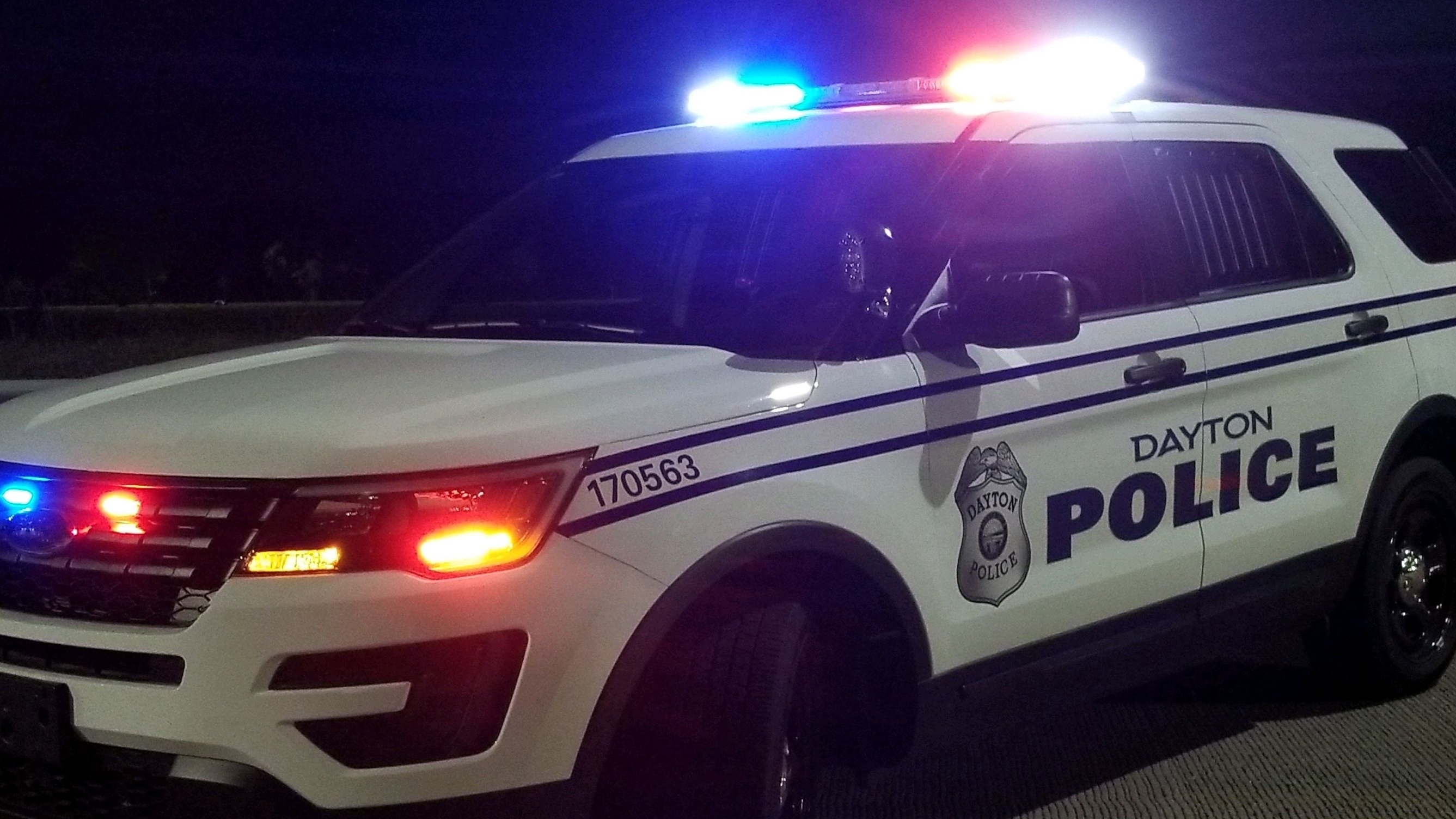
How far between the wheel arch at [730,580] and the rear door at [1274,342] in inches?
50.0

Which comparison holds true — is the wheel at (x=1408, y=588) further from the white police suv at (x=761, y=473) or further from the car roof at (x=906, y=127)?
the car roof at (x=906, y=127)

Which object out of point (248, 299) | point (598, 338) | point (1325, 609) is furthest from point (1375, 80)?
point (598, 338)

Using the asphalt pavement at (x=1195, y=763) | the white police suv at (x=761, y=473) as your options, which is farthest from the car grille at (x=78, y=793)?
the asphalt pavement at (x=1195, y=763)

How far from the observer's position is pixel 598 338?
3941mm

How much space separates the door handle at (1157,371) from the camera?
4.30m

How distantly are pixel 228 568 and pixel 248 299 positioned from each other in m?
32.6

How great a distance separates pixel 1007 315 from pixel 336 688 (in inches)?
68.7

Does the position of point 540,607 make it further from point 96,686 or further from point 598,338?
point 598,338

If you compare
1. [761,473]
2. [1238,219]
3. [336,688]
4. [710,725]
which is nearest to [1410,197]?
[1238,219]

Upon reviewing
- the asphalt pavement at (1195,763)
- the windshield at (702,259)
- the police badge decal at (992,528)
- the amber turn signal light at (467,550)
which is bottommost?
the asphalt pavement at (1195,763)

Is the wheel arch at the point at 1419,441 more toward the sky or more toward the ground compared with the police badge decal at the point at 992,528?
more toward the sky

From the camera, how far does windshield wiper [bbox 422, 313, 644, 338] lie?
156 inches

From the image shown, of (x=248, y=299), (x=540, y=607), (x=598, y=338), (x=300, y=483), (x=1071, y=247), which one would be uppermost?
(x=248, y=299)

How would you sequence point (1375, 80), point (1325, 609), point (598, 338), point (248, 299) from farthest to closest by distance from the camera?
1. point (248, 299)
2. point (1375, 80)
3. point (1325, 609)
4. point (598, 338)
